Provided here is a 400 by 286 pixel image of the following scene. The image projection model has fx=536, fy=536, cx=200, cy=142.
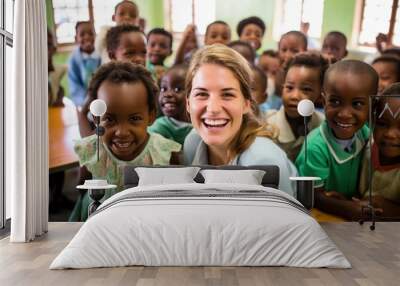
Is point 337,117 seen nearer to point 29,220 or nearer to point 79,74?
point 79,74

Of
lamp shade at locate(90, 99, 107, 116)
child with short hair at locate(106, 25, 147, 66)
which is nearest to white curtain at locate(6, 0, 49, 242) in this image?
lamp shade at locate(90, 99, 107, 116)

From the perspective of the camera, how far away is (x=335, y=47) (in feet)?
24.6

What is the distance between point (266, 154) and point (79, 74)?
112 inches

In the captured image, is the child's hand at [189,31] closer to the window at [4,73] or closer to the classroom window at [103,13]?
the classroom window at [103,13]

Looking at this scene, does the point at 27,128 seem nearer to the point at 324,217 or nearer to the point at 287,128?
the point at 287,128

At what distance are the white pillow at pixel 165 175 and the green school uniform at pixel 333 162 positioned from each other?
1636 mm

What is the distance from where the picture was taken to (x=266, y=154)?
7.42 meters

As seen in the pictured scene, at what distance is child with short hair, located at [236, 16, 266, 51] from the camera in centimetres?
750

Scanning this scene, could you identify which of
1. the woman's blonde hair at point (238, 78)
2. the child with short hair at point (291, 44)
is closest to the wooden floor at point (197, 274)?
the woman's blonde hair at point (238, 78)

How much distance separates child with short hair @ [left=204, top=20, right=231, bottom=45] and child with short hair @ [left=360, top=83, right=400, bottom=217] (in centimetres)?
231

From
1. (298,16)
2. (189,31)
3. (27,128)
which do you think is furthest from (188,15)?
(27,128)

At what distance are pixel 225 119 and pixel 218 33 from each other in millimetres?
1236

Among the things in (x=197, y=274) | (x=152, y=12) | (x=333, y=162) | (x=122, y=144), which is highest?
(x=152, y=12)

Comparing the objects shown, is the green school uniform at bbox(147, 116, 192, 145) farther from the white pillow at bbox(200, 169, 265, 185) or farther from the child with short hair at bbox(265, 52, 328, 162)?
the child with short hair at bbox(265, 52, 328, 162)
